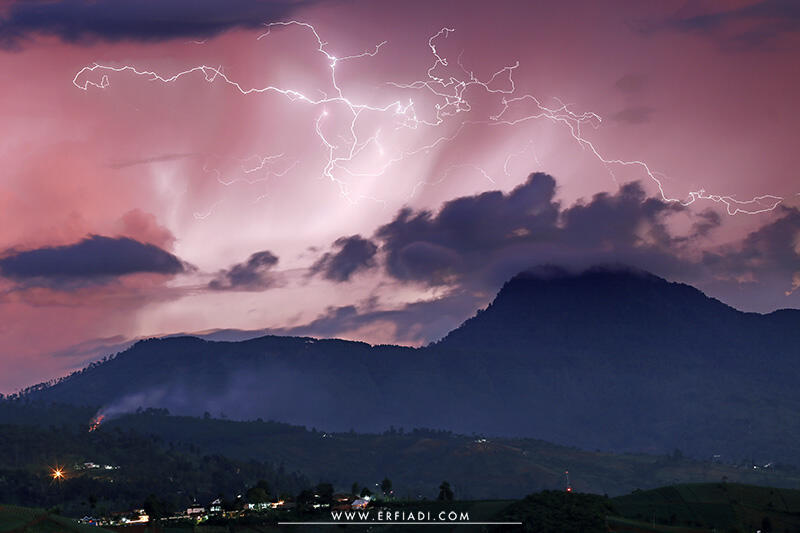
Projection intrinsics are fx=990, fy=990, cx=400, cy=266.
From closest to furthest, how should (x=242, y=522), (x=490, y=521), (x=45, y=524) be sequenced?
1. (x=45, y=524)
2. (x=490, y=521)
3. (x=242, y=522)

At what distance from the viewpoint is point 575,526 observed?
15450 centimetres

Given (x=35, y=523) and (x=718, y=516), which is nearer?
(x=35, y=523)

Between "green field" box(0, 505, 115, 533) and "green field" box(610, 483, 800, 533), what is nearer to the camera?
"green field" box(0, 505, 115, 533)

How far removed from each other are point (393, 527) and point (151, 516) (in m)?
50.3

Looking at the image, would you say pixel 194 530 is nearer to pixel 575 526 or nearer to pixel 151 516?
pixel 151 516

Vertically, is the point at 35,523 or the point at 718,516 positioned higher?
the point at 35,523

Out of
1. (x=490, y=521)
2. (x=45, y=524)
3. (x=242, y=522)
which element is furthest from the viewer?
(x=242, y=522)

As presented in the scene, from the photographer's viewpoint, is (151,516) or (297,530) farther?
(151,516)

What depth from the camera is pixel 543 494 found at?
17662cm

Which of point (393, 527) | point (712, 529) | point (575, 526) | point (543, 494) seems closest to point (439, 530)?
point (393, 527)

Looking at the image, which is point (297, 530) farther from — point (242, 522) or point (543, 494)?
point (543, 494)

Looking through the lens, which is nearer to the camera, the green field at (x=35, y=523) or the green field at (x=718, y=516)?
the green field at (x=35, y=523)

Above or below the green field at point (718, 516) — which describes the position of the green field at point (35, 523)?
above

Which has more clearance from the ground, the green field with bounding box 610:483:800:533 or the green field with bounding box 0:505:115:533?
the green field with bounding box 0:505:115:533
